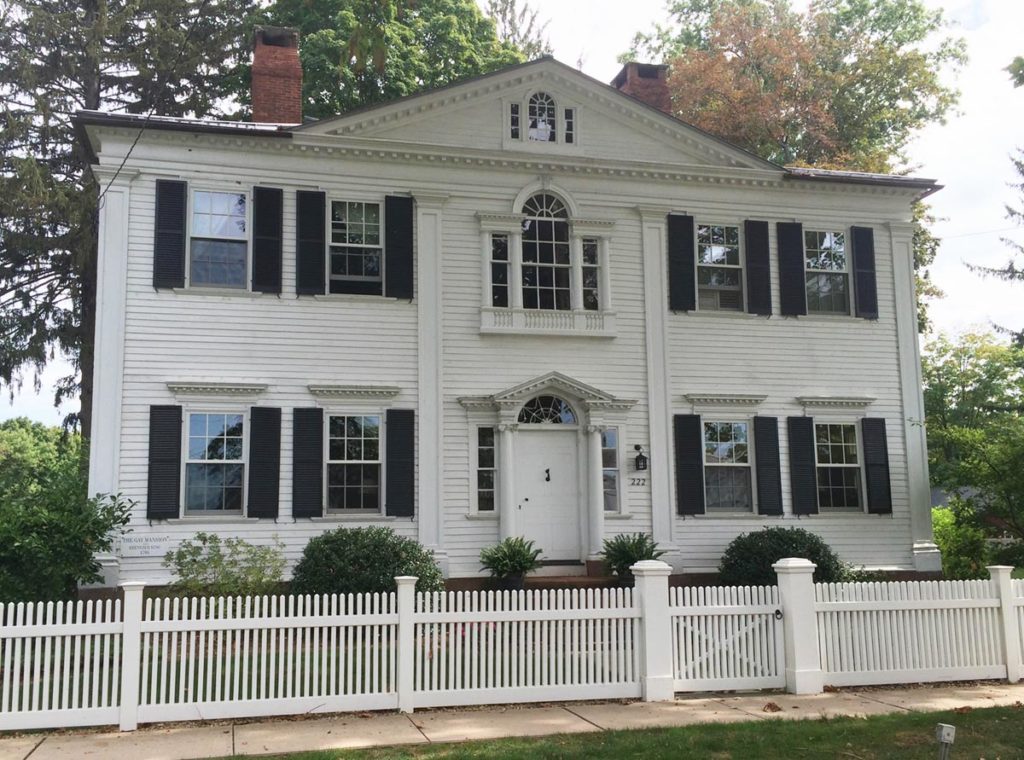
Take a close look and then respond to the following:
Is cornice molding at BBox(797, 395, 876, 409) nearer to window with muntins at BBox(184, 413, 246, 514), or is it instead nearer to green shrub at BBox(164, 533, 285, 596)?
green shrub at BBox(164, 533, 285, 596)

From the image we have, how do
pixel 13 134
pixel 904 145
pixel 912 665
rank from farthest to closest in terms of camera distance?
pixel 904 145 → pixel 13 134 → pixel 912 665

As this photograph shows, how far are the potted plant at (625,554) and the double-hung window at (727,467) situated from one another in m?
1.84

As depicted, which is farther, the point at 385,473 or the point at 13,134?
the point at 13,134

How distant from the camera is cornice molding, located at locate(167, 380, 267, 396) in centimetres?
1438

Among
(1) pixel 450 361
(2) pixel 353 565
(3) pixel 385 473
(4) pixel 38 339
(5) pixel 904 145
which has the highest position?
(5) pixel 904 145

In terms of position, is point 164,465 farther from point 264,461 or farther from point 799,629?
point 799,629

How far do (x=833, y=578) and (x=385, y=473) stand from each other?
289 inches

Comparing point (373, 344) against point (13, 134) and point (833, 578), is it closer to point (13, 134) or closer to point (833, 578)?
point (833, 578)

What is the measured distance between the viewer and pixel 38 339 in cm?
2258

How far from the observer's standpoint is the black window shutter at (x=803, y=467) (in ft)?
53.8

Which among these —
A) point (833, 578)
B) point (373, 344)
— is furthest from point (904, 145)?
point (373, 344)

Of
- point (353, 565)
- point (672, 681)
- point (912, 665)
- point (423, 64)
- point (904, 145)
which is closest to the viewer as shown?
point (672, 681)

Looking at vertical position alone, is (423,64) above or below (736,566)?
above

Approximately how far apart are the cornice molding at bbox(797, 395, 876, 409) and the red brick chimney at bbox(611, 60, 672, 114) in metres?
6.34
